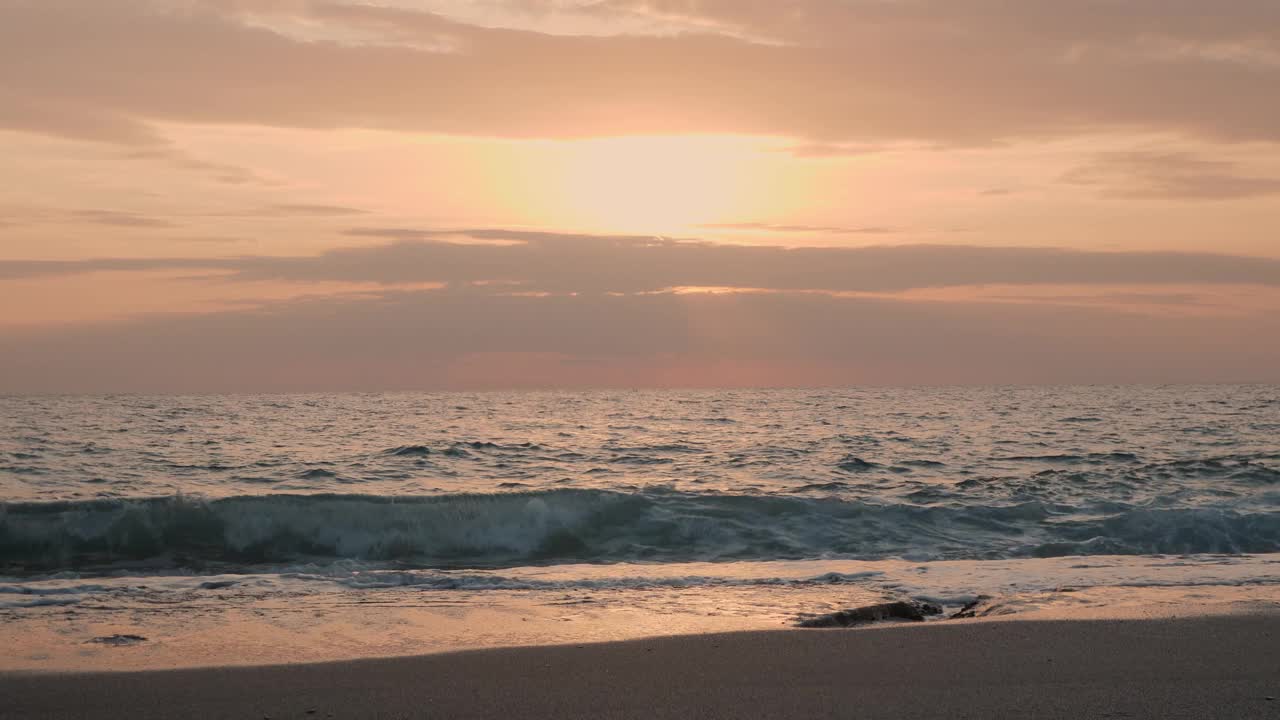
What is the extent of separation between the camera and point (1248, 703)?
19.3 ft

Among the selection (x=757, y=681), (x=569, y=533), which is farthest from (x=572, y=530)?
(x=757, y=681)

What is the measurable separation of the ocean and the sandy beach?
78 centimetres

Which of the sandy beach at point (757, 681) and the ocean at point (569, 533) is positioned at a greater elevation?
the sandy beach at point (757, 681)

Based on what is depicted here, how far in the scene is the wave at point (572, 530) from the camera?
1499 cm

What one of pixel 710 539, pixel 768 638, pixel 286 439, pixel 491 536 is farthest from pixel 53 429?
pixel 768 638

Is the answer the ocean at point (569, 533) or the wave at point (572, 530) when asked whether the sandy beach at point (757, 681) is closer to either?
the ocean at point (569, 533)

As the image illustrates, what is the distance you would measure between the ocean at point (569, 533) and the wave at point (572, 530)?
0.21ft

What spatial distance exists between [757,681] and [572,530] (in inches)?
424

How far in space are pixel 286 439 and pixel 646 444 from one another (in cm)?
1144

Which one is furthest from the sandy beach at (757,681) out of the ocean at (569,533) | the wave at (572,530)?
the wave at (572,530)

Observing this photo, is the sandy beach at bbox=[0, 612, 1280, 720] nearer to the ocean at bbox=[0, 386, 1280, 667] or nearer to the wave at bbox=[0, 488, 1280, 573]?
the ocean at bbox=[0, 386, 1280, 667]

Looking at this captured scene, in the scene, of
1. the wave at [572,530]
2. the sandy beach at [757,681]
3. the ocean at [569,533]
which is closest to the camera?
the sandy beach at [757,681]

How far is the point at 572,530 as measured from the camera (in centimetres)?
1708

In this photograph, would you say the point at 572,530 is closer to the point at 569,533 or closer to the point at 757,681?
the point at 569,533
